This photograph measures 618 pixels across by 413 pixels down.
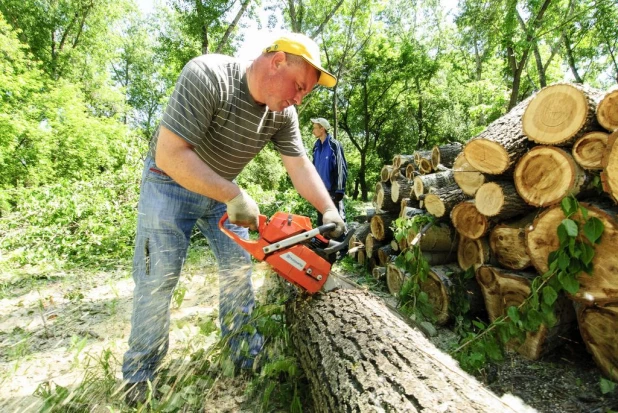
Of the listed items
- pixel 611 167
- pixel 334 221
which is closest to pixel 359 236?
pixel 334 221

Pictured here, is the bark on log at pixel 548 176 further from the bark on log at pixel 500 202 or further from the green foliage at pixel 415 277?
the green foliage at pixel 415 277

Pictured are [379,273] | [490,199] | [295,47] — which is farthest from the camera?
[379,273]

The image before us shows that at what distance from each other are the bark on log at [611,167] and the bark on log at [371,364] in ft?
3.77

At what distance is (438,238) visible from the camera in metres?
2.79

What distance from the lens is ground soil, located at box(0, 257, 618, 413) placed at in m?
1.77

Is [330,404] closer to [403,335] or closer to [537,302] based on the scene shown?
[403,335]

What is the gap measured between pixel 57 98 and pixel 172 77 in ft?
17.6

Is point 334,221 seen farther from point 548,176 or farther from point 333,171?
point 333,171

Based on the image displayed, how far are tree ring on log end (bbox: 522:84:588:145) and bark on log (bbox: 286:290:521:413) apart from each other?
1.40 m

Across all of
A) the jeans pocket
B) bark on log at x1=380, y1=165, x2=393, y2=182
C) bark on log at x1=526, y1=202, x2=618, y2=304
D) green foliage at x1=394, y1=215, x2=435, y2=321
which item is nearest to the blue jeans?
the jeans pocket

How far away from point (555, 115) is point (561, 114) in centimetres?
3

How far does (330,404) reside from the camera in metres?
1.29

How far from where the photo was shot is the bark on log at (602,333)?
174 centimetres

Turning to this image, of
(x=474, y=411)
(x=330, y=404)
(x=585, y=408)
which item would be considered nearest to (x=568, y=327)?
(x=585, y=408)
